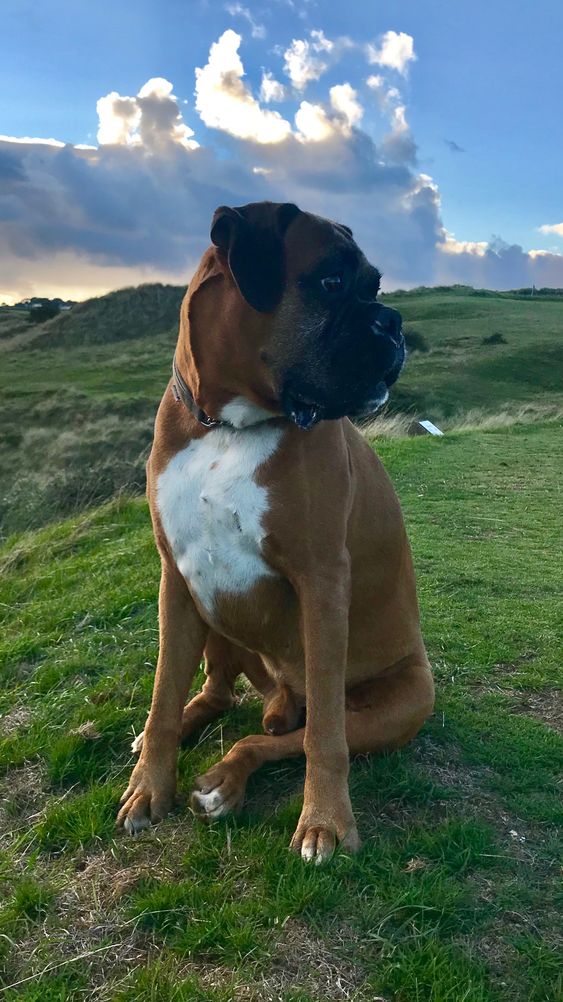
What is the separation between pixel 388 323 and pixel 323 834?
5.96ft

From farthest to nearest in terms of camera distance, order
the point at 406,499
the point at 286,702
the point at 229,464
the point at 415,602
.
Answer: the point at 406,499, the point at 415,602, the point at 286,702, the point at 229,464

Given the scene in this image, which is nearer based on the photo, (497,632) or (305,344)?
(305,344)

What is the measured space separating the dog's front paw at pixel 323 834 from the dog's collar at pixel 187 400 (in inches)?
56.4

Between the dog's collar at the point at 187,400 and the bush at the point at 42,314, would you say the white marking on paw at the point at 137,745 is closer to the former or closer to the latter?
the dog's collar at the point at 187,400

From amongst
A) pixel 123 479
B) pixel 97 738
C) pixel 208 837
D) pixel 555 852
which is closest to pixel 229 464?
pixel 208 837

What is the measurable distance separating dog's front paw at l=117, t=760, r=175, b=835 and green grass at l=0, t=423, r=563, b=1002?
0.06 meters

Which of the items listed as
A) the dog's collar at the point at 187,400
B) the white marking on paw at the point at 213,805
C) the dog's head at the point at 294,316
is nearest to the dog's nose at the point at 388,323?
the dog's head at the point at 294,316

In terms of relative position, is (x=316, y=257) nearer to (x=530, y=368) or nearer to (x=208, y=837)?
(x=208, y=837)

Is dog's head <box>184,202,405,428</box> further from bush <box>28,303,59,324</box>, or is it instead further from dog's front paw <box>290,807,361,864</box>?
bush <box>28,303,59,324</box>

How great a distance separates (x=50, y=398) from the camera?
31594mm

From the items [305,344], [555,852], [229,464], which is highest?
[305,344]

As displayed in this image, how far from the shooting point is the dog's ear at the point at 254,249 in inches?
110

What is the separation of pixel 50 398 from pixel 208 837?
30.5 m

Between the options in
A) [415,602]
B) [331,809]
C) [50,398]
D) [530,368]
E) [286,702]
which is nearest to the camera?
[331,809]
